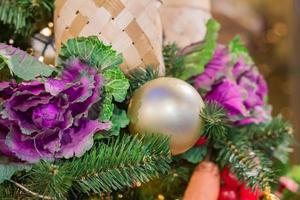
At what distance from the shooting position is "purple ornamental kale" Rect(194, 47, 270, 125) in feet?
1.89

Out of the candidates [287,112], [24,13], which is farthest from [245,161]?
[287,112]

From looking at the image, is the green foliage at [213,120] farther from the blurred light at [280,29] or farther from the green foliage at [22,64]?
the blurred light at [280,29]

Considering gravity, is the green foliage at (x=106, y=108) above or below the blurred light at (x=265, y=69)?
above

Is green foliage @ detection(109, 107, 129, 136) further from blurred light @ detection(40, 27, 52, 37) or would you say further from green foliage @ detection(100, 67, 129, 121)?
blurred light @ detection(40, 27, 52, 37)

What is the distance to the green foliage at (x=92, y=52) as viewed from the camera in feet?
1.54

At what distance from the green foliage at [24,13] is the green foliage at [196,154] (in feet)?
0.68

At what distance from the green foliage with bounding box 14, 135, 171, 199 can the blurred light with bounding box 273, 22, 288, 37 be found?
107 cm

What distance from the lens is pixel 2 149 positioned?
447 mm

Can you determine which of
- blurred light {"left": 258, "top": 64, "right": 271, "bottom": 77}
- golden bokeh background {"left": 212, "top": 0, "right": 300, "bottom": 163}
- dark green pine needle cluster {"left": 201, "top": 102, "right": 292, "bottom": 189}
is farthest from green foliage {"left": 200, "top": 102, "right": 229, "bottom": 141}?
blurred light {"left": 258, "top": 64, "right": 271, "bottom": 77}

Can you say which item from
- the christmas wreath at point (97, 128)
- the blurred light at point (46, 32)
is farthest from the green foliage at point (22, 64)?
the blurred light at point (46, 32)

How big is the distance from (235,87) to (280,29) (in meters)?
0.92

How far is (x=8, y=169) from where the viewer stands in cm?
43

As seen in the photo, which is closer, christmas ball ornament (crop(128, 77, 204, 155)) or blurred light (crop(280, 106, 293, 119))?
christmas ball ornament (crop(128, 77, 204, 155))

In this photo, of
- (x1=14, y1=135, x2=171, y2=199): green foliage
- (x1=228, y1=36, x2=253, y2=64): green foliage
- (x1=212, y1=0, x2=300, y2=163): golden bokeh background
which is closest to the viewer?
(x1=14, y1=135, x2=171, y2=199): green foliage
